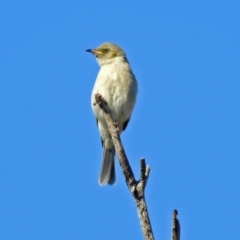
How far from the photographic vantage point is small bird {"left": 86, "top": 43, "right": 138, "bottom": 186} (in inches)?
313

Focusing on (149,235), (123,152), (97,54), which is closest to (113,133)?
(123,152)

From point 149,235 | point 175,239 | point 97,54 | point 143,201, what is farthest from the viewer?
point 97,54

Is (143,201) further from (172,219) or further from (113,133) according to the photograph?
(113,133)

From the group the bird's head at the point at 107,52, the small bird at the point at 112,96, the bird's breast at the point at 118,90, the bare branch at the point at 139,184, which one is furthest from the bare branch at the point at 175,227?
the bird's head at the point at 107,52

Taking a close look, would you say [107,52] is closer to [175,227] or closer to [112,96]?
[112,96]

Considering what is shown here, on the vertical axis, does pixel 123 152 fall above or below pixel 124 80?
below

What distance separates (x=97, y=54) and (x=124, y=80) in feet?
3.14

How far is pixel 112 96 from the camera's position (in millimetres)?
7938

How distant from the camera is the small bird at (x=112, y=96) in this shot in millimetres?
7941

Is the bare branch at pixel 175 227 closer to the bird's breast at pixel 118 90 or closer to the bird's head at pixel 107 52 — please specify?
the bird's breast at pixel 118 90

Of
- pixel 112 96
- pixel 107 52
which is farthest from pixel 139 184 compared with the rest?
pixel 107 52

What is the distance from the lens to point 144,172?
431 cm

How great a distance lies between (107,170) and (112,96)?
92cm

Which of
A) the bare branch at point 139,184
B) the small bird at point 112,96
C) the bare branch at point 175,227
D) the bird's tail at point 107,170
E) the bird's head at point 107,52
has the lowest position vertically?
the bare branch at point 175,227
